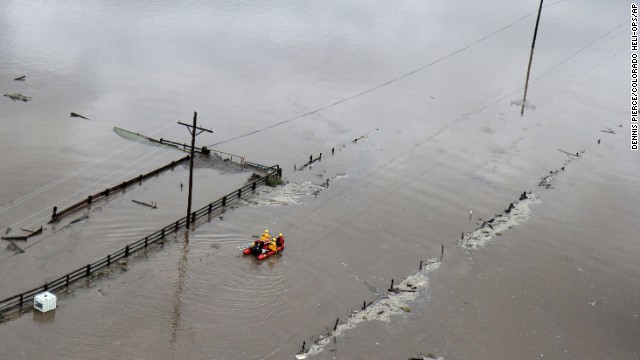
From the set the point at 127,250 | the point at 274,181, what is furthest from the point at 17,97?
the point at 127,250

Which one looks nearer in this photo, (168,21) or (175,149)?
(175,149)

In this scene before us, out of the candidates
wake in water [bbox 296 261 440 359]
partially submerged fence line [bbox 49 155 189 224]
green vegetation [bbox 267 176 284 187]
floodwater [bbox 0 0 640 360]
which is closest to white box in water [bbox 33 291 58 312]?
floodwater [bbox 0 0 640 360]

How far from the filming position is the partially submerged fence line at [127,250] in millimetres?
25734

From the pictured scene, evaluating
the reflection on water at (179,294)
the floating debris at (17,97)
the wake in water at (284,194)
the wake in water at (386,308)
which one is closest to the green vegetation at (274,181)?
the wake in water at (284,194)

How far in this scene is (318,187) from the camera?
1502 inches

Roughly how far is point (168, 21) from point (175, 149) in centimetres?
3221

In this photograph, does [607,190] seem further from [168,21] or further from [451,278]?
[168,21]

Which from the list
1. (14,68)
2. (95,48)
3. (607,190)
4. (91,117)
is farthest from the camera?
(95,48)

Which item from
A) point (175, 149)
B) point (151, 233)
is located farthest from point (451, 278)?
point (175, 149)

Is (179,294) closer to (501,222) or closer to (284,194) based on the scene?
(284,194)

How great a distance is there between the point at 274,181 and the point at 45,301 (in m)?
15.2

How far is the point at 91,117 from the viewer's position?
4503 cm

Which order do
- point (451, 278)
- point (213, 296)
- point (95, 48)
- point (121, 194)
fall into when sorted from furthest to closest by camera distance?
1. point (95, 48)
2. point (121, 194)
3. point (451, 278)
4. point (213, 296)

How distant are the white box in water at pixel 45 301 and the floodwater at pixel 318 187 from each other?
0.96 feet
